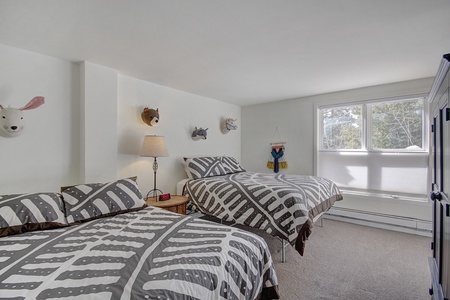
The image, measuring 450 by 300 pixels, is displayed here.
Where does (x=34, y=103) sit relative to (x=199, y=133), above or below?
above

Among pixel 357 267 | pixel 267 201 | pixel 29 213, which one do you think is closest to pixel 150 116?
pixel 29 213

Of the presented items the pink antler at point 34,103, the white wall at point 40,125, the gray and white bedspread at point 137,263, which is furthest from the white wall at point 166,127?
the gray and white bedspread at point 137,263

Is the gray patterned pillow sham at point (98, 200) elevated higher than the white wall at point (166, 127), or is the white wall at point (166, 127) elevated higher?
the white wall at point (166, 127)

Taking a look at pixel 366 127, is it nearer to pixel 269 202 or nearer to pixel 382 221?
pixel 382 221

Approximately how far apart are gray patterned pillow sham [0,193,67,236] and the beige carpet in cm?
197

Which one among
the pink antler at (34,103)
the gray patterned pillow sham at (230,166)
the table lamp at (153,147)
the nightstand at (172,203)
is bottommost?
the nightstand at (172,203)

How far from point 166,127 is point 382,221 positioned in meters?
3.68

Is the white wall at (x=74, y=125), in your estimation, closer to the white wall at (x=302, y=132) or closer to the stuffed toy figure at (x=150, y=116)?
the stuffed toy figure at (x=150, y=116)

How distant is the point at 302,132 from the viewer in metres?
4.24

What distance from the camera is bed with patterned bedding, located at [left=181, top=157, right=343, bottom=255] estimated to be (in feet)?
7.47

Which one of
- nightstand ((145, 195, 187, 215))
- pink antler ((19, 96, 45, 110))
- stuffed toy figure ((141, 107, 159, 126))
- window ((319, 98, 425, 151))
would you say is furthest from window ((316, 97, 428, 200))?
pink antler ((19, 96, 45, 110))

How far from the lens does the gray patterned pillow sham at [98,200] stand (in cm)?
184

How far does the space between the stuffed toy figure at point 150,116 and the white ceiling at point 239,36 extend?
18.4 inches

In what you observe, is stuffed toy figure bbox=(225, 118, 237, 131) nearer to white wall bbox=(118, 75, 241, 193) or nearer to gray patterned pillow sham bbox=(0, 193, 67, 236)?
white wall bbox=(118, 75, 241, 193)
